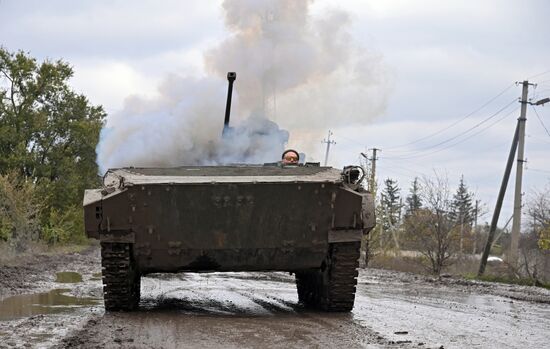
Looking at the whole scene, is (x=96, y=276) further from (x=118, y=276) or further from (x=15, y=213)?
(x=15, y=213)

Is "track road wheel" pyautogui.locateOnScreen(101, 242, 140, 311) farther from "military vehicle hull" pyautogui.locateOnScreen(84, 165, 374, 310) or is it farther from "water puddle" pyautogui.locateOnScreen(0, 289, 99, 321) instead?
"water puddle" pyautogui.locateOnScreen(0, 289, 99, 321)

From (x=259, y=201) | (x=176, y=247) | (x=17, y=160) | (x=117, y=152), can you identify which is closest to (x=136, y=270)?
(x=176, y=247)

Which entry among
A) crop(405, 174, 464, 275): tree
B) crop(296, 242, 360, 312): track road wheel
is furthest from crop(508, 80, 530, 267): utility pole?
crop(296, 242, 360, 312): track road wheel

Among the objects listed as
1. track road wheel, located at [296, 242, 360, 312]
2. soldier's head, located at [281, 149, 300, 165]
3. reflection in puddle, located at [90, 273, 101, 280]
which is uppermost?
soldier's head, located at [281, 149, 300, 165]

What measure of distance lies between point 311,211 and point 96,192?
244cm

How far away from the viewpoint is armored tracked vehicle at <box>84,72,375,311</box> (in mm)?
9039

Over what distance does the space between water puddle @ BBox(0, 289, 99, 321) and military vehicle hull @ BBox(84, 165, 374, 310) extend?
93 cm

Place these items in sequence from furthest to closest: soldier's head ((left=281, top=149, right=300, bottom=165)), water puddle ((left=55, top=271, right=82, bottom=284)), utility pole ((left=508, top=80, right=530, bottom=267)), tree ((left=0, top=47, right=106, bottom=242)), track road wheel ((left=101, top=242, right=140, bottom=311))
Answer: tree ((left=0, top=47, right=106, bottom=242)) < utility pole ((left=508, top=80, right=530, bottom=267)) < water puddle ((left=55, top=271, right=82, bottom=284)) < soldier's head ((left=281, top=149, right=300, bottom=165)) < track road wheel ((left=101, top=242, right=140, bottom=311))

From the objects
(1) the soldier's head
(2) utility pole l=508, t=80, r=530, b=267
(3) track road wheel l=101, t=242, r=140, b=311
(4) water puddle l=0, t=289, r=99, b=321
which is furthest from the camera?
(2) utility pole l=508, t=80, r=530, b=267

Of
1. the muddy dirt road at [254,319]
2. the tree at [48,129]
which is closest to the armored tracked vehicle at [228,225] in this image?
the muddy dirt road at [254,319]

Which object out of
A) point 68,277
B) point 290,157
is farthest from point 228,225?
point 68,277

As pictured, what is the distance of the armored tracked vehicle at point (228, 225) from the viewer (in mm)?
9039

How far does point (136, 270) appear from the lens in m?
9.76

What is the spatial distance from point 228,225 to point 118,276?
4.50 feet
